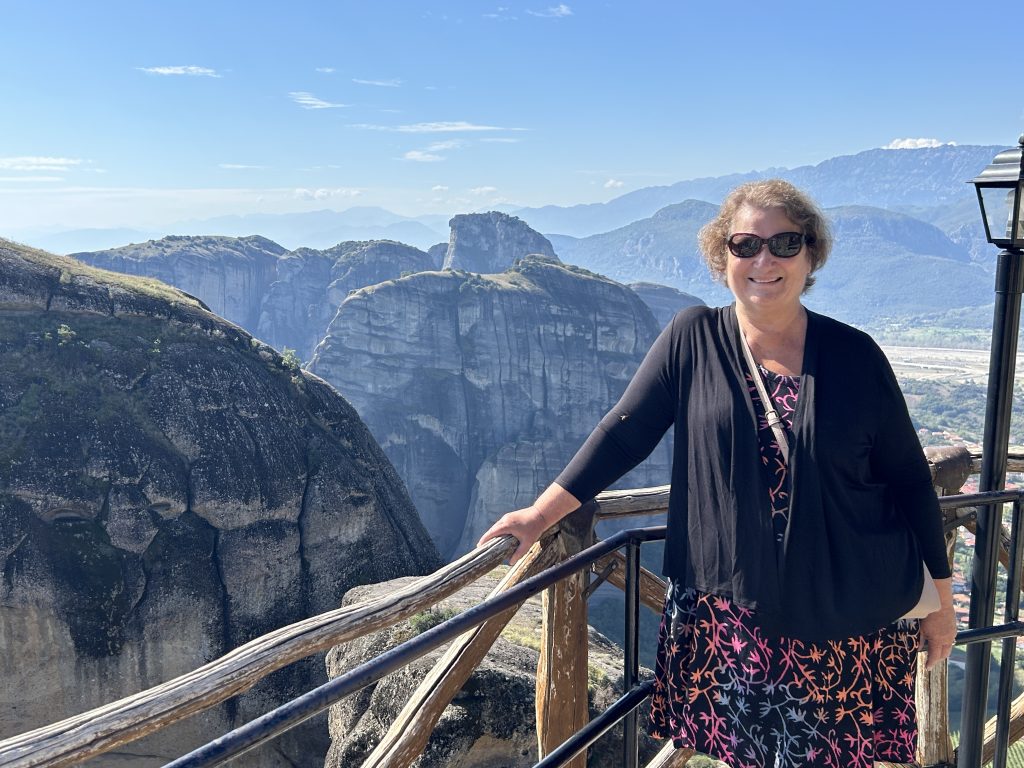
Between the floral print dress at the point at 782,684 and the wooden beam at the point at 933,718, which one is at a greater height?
the floral print dress at the point at 782,684

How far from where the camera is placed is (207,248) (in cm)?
14312

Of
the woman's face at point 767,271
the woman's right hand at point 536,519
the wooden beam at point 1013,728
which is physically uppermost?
the woman's face at point 767,271

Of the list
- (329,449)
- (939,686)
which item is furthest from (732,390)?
(329,449)

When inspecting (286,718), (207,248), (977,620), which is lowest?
(977,620)

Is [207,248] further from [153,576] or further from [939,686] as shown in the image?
[939,686]

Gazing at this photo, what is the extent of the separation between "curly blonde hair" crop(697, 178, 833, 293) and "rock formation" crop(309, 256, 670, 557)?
8786 cm

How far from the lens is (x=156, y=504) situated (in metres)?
26.4

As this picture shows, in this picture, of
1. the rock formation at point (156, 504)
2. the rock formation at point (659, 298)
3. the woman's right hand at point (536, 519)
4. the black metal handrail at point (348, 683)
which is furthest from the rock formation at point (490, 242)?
the black metal handrail at point (348, 683)

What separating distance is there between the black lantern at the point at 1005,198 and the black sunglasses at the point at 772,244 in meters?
1.24

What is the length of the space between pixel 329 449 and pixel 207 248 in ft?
405

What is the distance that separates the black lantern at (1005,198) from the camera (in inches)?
131

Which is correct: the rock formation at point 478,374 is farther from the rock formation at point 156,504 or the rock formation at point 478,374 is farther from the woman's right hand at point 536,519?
the woman's right hand at point 536,519

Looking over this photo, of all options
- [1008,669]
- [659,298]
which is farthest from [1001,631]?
[659,298]

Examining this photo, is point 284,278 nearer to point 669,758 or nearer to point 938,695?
point 938,695
